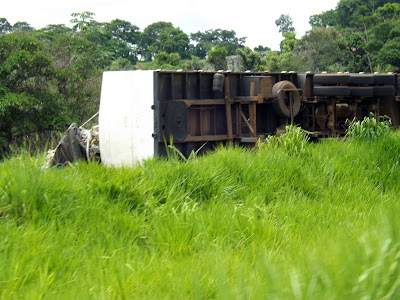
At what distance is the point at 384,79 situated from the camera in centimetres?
1612

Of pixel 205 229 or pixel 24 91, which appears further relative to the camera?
pixel 24 91

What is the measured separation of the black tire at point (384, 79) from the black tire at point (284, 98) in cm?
272

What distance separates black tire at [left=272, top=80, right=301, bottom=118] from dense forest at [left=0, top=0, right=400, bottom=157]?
39.5ft

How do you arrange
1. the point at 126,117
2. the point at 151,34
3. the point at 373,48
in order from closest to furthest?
1. the point at 126,117
2. the point at 373,48
3. the point at 151,34

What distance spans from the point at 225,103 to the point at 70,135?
379cm

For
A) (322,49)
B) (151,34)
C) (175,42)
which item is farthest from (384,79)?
(151,34)

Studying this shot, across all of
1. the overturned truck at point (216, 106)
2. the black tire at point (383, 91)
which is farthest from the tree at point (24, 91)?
the black tire at point (383, 91)

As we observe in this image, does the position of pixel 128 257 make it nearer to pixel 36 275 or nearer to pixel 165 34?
pixel 36 275

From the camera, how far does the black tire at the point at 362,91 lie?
15430 mm

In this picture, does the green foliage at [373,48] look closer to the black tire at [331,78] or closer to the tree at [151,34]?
the black tire at [331,78]

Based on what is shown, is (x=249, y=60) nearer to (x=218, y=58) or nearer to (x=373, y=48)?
(x=218, y=58)

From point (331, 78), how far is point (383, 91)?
1.82 meters

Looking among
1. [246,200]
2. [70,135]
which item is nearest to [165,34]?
[70,135]

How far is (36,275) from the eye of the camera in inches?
154
